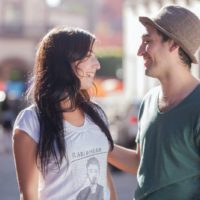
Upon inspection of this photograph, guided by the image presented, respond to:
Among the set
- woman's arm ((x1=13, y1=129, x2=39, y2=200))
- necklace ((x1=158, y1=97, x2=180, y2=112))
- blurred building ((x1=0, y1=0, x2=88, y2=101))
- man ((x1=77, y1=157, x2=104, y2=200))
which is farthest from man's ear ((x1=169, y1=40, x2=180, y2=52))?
blurred building ((x1=0, y1=0, x2=88, y2=101))

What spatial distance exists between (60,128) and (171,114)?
20.2 inches

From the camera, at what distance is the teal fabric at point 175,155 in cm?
367

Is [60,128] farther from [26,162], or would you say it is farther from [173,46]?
[173,46]

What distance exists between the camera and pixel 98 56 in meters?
4.83

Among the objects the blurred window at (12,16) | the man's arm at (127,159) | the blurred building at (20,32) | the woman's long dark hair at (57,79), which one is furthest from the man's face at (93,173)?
the blurred window at (12,16)

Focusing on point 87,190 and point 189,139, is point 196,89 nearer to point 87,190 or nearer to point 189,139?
point 189,139

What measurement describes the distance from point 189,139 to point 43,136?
2.12 ft

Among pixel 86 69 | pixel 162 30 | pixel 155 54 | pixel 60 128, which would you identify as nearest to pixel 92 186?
pixel 60 128

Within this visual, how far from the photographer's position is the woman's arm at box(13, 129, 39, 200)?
138 inches

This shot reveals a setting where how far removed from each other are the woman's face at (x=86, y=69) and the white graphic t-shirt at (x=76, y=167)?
195mm

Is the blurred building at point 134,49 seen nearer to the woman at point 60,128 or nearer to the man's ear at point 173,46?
the man's ear at point 173,46

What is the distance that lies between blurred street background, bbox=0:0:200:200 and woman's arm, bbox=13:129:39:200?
60cm

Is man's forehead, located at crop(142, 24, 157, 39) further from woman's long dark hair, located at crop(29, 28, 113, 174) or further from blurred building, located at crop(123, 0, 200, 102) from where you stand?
blurred building, located at crop(123, 0, 200, 102)

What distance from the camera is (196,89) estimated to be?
377 centimetres
